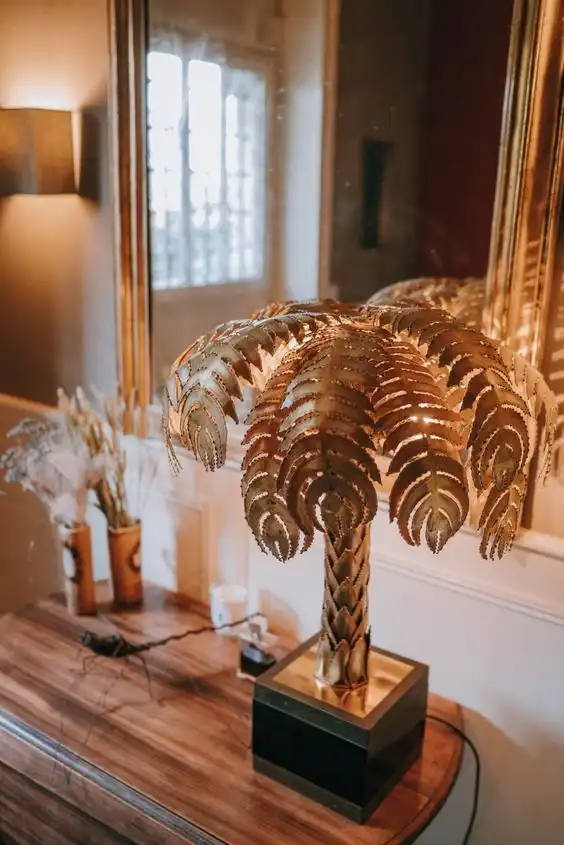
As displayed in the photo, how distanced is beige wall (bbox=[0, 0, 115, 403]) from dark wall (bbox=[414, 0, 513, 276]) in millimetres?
808

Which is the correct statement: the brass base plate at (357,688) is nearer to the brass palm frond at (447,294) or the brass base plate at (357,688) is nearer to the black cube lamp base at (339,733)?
the black cube lamp base at (339,733)

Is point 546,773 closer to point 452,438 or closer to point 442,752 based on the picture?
point 442,752

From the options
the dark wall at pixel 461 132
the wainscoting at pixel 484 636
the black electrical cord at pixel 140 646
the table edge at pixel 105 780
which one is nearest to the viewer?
the table edge at pixel 105 780

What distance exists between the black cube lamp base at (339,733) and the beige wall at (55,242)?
0.99 metres

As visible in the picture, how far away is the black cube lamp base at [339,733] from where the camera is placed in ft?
4.10

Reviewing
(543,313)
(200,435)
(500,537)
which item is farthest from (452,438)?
(543,313)

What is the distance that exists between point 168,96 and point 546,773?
60.8 inches

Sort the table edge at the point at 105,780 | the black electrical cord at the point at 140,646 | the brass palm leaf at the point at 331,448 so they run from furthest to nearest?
the black electrical cord at the point at 140,646 → the table edge at the point at 105,780 → the brass palm leaf at the point at 331,448

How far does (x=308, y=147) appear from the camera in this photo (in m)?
1.59

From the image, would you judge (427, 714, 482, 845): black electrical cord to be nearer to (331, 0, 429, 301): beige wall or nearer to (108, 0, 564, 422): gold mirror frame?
(108, 0, 564, 422): gold mirror frame

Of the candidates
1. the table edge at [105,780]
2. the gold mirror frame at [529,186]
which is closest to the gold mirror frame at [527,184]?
the gold mirror frame at [529,186]

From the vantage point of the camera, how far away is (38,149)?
1.91 m

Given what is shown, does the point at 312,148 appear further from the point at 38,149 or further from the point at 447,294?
the point at 38,149

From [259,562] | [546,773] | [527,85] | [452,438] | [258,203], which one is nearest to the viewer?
[452,438]
